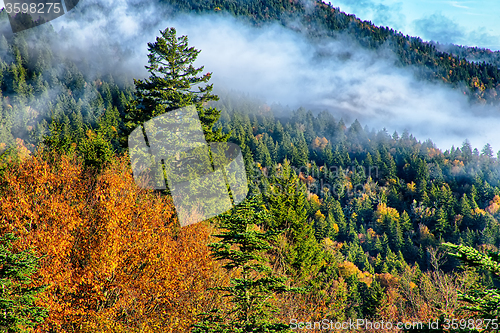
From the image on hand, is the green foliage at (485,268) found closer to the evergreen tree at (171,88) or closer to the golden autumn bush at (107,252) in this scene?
the golden autumn bush at (107,252)

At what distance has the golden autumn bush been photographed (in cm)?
1727

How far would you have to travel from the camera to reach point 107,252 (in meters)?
18.3

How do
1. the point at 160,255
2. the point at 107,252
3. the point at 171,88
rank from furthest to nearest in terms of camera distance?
the point at 171,88 → the point at 160,255 → the point at 107,252

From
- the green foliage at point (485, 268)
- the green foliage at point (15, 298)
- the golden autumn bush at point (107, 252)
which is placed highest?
the green foliage at point (485, 268)

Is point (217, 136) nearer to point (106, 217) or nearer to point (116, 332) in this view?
point (106, 217)

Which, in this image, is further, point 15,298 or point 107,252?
point 107,252

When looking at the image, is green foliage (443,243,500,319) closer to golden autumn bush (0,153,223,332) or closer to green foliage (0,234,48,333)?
green foliage (0,234,48,333)

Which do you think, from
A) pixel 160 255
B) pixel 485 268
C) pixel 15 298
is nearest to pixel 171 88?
pixel 160 255

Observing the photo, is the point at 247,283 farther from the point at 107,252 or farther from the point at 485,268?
the point at 107,252

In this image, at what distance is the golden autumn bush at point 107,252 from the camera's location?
17.3 metres

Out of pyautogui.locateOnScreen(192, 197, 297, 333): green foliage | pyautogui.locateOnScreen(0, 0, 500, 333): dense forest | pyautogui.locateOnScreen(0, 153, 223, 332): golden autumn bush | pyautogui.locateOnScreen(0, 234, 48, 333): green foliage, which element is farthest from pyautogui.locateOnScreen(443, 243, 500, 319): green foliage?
pyautogui.locateOnScreen(0, 153, 223, 332): golden autumn bush

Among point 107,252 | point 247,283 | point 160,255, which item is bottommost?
point 160,255

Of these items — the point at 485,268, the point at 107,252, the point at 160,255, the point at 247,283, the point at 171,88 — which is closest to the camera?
the point at 485,268

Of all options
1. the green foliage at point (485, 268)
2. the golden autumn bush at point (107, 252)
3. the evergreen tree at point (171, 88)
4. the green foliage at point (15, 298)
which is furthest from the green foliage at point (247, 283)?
the evergreen tree at point (171, 88)
